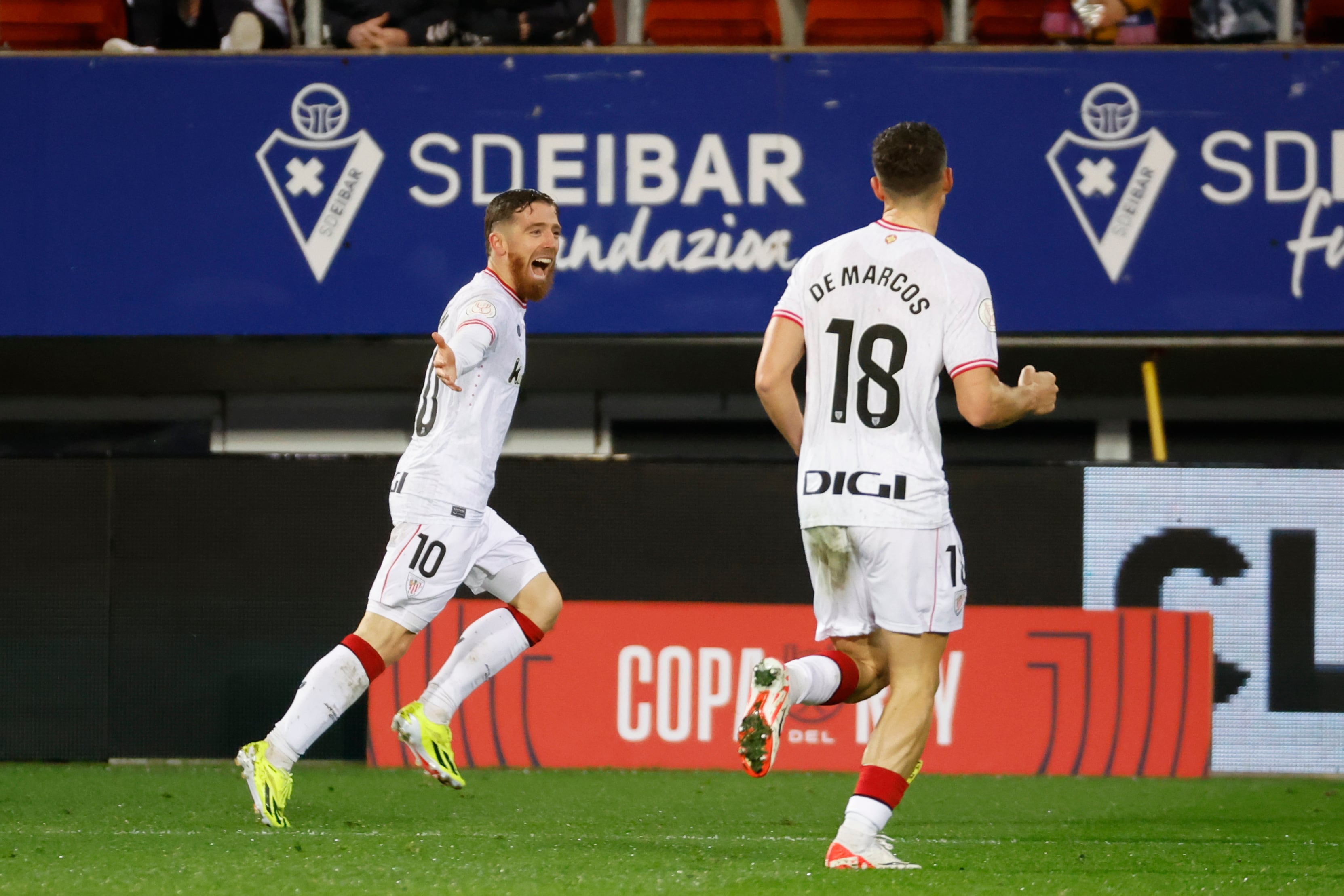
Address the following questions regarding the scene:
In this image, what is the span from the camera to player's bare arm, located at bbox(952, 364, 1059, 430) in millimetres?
4027

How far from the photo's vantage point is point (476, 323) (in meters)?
5.09

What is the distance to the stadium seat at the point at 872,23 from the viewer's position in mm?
8984

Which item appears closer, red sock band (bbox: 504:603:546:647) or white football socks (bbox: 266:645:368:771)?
white football socks (bbox: 266:645:368:771)

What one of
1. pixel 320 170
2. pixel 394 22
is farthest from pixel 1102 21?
pixel 320 170

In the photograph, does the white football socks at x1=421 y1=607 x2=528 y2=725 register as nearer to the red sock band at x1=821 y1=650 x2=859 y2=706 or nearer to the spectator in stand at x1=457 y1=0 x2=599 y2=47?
the red sock band at x1=821 y1=650 x2=859 y2=706

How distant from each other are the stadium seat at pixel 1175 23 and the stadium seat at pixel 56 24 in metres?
5.90

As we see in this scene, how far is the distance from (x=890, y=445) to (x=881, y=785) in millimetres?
842

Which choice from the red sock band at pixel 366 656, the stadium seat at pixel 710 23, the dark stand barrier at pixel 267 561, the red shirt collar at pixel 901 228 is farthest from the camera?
the stadium seat at pixel 710 23

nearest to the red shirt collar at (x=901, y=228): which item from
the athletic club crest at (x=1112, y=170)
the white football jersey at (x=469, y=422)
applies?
the white football jersey at (x=469, y=422)

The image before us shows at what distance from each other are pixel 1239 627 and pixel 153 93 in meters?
6.36

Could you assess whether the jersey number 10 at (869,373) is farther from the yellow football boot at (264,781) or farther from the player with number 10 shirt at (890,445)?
the yellow football boot at (264,781)

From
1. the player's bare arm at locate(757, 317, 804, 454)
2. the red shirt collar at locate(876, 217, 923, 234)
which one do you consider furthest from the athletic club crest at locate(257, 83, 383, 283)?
the red shirt collar at locate(876, 217, 923, 234)

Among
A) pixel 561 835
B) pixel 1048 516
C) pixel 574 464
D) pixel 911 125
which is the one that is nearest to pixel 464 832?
pixel 561 835

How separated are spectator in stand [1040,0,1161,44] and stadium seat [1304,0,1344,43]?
2.74ft
